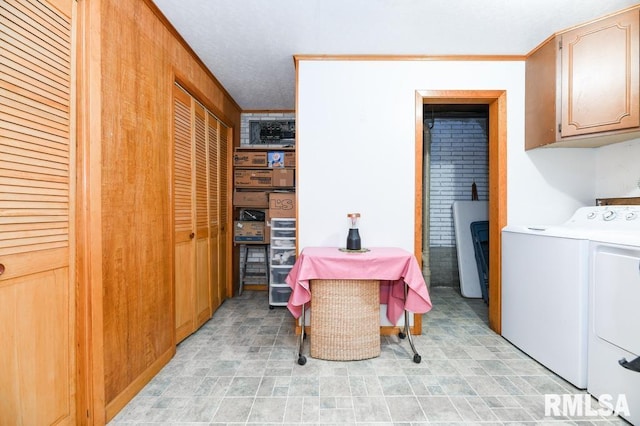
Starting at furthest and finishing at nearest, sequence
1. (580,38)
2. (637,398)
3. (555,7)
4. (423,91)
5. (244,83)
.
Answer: (244,83) → (423,91) → (580,38) → (555,7) → (637,398)

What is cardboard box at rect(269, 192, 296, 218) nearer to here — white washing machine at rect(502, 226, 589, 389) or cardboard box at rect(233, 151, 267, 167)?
cardboard box at rect(233, 151, 267, 167)

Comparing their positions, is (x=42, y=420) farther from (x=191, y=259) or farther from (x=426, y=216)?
(x=426, y=216)

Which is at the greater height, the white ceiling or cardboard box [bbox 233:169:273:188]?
the white ceiling

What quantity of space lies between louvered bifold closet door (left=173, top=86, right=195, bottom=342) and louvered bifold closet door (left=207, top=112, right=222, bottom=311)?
44 centimetres

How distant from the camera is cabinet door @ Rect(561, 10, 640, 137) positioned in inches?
76.0

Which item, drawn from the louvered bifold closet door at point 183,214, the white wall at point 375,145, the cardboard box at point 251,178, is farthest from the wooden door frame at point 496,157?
the louvered bifold closet door at point 183,214

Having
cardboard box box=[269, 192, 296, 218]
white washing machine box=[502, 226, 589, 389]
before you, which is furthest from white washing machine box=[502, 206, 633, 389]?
cardboard box box=[269, 192, 296, 218]

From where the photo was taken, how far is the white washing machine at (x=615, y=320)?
5.02 ft

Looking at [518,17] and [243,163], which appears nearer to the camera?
[518,17]

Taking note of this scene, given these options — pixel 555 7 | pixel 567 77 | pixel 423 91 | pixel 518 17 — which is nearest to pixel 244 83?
pixel 423 91

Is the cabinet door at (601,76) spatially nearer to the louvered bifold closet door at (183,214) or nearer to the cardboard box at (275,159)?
the cardboard box at (275,159)

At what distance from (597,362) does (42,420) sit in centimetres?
Result: 303

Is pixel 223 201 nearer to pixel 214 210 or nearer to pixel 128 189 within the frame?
pixel 214 210

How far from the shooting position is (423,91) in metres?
2.65
